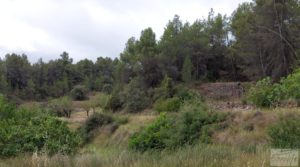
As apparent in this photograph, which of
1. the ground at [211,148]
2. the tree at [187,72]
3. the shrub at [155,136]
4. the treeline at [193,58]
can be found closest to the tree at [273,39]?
the treeline at [193,58]

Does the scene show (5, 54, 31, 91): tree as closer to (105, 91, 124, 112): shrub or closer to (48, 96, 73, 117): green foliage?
(48, 96, 73, 117): green foliage

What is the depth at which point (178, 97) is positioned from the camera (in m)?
51.2

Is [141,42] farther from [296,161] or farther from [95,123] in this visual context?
[296,161]

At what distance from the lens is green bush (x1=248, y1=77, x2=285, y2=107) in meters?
28.4

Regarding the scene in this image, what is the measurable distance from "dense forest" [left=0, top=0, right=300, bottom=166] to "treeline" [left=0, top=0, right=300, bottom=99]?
190 mm

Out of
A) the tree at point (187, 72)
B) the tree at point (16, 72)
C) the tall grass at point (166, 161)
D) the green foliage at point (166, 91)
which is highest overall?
the tree at point (16, 72)

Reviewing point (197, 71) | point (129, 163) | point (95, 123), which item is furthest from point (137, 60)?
point (129, 163)

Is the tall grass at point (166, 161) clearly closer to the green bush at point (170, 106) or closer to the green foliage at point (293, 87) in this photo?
the green foliage at point (293, 87)

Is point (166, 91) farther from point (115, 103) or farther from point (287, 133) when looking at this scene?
point (287, 133)

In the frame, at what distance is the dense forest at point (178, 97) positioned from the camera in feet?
38.9

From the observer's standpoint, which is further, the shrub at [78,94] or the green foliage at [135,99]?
the shrub at [78,94]

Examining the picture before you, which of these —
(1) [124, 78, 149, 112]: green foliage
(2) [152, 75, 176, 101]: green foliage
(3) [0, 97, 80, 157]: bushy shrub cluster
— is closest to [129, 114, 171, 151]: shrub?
(3) [0, 97, 80, 157]: bushy shrub cluster

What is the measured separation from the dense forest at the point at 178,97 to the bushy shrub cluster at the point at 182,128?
77 mm

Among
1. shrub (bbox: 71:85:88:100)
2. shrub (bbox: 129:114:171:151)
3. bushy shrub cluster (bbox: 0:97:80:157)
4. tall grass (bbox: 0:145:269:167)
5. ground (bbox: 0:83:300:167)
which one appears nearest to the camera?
tall grass (bbox: 0:145:269:167)
